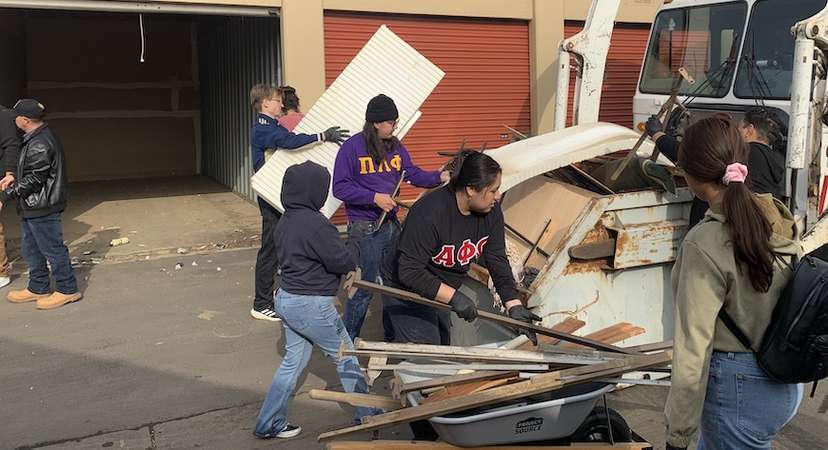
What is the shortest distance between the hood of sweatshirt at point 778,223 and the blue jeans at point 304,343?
6.67ft

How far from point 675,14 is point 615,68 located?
4623mm

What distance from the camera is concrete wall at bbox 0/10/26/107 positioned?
1191 centimetres

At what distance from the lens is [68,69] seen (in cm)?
1420

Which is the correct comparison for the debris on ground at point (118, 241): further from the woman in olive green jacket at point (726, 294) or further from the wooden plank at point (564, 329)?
the woman in olive green jacket at point (726, 294)

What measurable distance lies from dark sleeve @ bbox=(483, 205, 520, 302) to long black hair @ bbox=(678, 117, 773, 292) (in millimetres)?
1502

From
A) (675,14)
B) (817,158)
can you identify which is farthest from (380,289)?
(675,14)

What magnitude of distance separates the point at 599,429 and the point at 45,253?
Answer: 505 centimetres

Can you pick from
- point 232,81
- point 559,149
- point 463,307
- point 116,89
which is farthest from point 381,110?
point 116,89

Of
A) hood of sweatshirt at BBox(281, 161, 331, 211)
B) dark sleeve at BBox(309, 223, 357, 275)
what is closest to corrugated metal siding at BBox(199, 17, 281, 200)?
hood of sweatshirt at BBox(281, 161, 331, 211)

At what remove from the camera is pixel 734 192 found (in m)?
2.08

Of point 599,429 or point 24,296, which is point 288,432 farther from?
point 24,296

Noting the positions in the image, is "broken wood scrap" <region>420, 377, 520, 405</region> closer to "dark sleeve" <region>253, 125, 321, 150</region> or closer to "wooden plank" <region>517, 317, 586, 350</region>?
"wooden plank" <region>517, 317, 586, 350</region>

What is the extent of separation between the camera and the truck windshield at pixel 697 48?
600 centimetres

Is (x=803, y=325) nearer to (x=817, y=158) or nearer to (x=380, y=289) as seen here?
(x=380, y=289)
